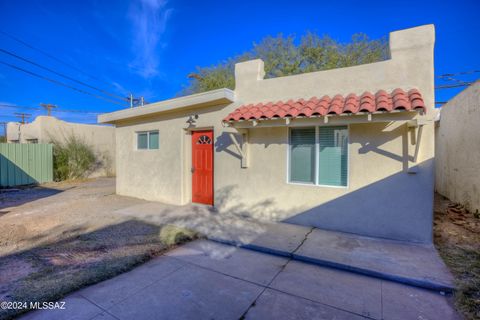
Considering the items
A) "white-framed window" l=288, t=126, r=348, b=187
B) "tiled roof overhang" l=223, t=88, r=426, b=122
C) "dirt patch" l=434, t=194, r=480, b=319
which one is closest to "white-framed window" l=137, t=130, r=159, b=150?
"tiled roof overhang" l=223, t=88, r=426, b=122

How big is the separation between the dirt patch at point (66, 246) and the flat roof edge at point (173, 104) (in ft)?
11.1

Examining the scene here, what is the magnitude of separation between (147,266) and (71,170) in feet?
46.4

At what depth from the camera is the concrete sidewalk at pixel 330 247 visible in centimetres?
336

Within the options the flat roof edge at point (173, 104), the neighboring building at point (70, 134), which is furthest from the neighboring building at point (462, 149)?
the neighboring building at point (70, 134)

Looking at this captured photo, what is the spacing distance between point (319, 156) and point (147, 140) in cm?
634

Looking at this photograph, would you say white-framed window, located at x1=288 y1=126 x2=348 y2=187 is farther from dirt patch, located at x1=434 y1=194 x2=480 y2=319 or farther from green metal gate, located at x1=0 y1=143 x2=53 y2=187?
green metal gate, located at x1=0 y1=143 x2=53 y2=187

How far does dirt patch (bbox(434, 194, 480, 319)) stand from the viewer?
2.79 metres

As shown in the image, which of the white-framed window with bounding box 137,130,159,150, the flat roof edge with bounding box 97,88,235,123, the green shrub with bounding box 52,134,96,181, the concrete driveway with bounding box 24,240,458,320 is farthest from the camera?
the green shrub with bounding box 52,134,96,181

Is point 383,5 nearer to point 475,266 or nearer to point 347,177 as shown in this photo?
point 347,177

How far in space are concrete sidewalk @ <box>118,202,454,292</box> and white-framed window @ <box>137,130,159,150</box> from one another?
3016mm

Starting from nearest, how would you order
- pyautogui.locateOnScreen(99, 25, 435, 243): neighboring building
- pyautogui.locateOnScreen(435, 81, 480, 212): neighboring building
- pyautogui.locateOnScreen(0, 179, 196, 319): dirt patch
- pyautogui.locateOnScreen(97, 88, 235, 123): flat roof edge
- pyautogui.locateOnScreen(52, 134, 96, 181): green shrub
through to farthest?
pyautogui.locateOnScreen(0, 179, 196, 319): dirt patch
pyautogui.locateOnScreen(99, 25, 435, 243): neighboring building
pyautogui.locateOnScreen(97, 88, 235, 123): flat roof edge
pyautogui.locateOnScreen(435, 81, 480, 212): neighboring building
pyautogui.locateOnScreen(52, 134, 96, 181): green shrub

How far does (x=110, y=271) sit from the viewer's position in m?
3.44

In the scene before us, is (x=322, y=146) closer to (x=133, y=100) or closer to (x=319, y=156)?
(x=319, y=156)

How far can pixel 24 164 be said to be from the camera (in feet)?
40.7
